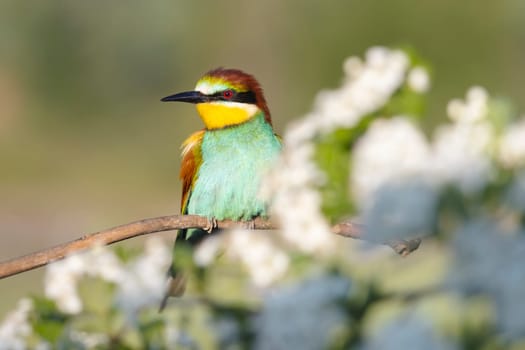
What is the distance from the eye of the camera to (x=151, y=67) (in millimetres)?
10539

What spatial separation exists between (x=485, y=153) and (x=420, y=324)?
0.37 feet

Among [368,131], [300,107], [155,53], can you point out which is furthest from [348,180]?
[155,53]

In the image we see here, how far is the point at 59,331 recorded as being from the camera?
31.8 inches

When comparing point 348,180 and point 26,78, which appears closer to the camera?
point 348,180

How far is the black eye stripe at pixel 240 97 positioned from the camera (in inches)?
123

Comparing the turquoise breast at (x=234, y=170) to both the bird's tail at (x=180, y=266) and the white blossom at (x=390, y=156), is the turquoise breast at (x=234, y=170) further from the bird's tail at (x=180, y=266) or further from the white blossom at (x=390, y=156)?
the white blossom at (x=390, y=156)

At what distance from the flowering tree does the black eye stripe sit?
2420mm

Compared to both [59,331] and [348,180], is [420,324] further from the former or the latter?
[59,331]

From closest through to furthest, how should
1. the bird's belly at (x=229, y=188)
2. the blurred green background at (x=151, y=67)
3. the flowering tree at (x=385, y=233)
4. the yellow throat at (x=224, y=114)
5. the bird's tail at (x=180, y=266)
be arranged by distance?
the flowering tree at (x=385, y=233), the bird's tail at (x=180, y=266), the bird's belly at (x=229, y=188), the yellow throat at (x=224, y=114), the blurred green background at (x=151, y=67)

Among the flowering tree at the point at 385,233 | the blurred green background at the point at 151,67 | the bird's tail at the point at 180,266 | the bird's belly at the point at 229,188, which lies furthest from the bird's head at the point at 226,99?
the blurred green background at the point at 151,67

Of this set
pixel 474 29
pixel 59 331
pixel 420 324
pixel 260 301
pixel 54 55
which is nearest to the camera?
pixel 420 324

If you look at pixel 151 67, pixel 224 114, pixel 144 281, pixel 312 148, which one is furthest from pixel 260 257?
pixel 151 67

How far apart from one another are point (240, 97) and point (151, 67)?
7.52 metres

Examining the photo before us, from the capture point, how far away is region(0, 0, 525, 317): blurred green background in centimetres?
924
